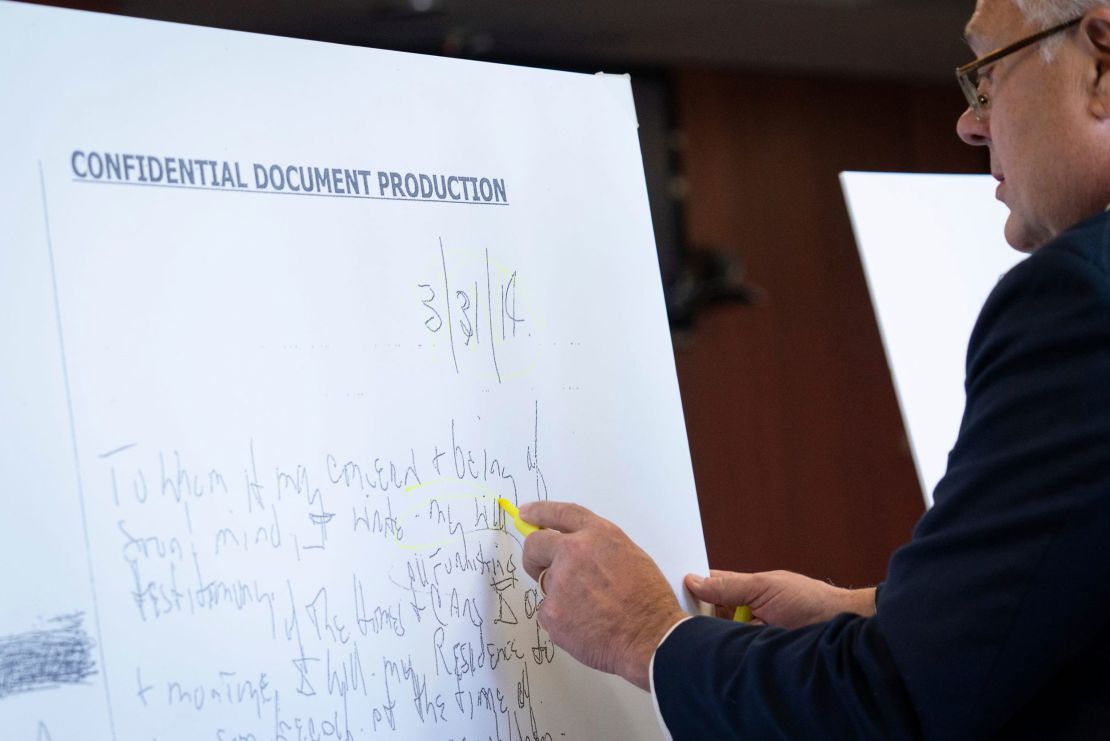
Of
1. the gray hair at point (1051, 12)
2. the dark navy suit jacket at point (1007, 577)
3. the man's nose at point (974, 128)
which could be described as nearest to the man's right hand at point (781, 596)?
the dark navy suit jacket at point (1007, 577)

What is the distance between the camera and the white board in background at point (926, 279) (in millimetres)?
2043

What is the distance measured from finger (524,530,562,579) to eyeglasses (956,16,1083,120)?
2.26 ft

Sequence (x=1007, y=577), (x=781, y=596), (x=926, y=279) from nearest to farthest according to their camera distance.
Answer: (x=1007, y=577), (x=781, y=596), (x=926, y=279)

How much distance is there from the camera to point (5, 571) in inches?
39.1

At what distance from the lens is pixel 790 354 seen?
15.8 feet

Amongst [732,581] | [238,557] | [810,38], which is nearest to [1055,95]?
[732,581]

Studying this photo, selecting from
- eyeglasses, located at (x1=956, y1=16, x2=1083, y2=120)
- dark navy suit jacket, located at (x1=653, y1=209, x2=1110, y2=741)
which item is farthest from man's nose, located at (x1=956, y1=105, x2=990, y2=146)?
dark navy suit jacket, located at (x1=653, y1=209, x2=1110, y2=741)

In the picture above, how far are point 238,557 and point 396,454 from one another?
0.21 meters

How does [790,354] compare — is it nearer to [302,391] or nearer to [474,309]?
[474,309]

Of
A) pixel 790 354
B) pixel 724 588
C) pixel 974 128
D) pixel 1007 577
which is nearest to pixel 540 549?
pixel 724 588

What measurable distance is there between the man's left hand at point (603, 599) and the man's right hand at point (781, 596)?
0.19m

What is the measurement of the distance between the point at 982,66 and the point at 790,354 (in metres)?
3.62

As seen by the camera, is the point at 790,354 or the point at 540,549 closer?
the point at 540,549

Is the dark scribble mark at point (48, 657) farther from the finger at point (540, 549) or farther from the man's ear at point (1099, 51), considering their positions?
the man's ear at point (1099, 51)
